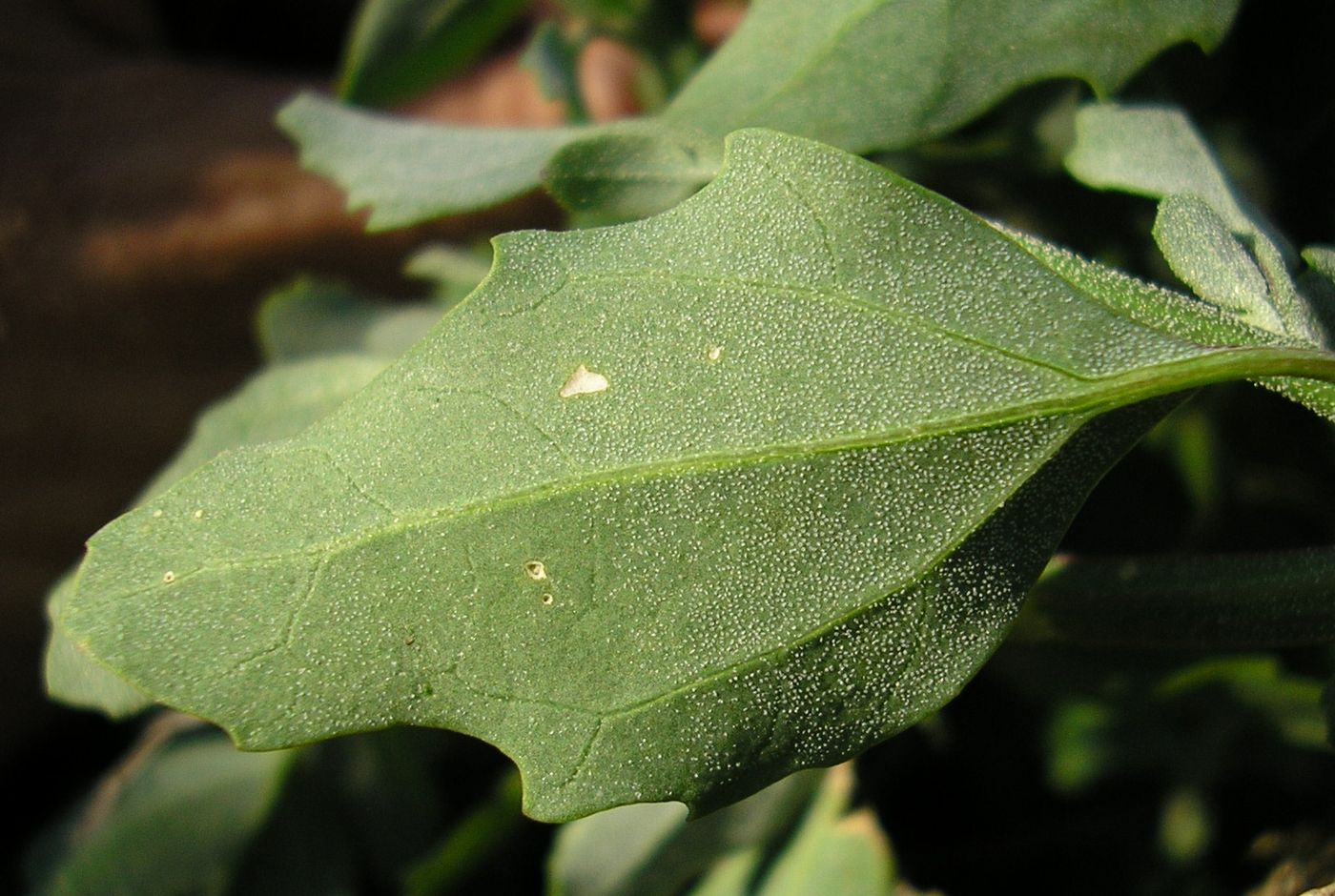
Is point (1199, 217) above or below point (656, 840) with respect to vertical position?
above

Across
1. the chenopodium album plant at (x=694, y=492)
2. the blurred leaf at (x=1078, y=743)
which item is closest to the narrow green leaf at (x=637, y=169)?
the chenopodium album plant at (x=694, y=492)

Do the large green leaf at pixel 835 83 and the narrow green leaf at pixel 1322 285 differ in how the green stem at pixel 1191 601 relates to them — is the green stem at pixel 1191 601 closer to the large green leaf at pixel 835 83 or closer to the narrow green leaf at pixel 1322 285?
the narrow green leaf at pixel 1322 285

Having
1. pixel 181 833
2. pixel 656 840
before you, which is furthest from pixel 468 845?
pixel 181 833

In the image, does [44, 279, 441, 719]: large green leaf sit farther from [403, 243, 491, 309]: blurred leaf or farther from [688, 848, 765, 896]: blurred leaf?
[688, 848, 765, 896]: blurred leaf

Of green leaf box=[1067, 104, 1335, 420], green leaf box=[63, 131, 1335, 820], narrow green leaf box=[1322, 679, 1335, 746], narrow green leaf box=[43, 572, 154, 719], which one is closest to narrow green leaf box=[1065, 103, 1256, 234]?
green leaf box=[1067, 104, 1335, 420]

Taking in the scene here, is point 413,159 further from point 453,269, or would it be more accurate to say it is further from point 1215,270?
point 1215,270
